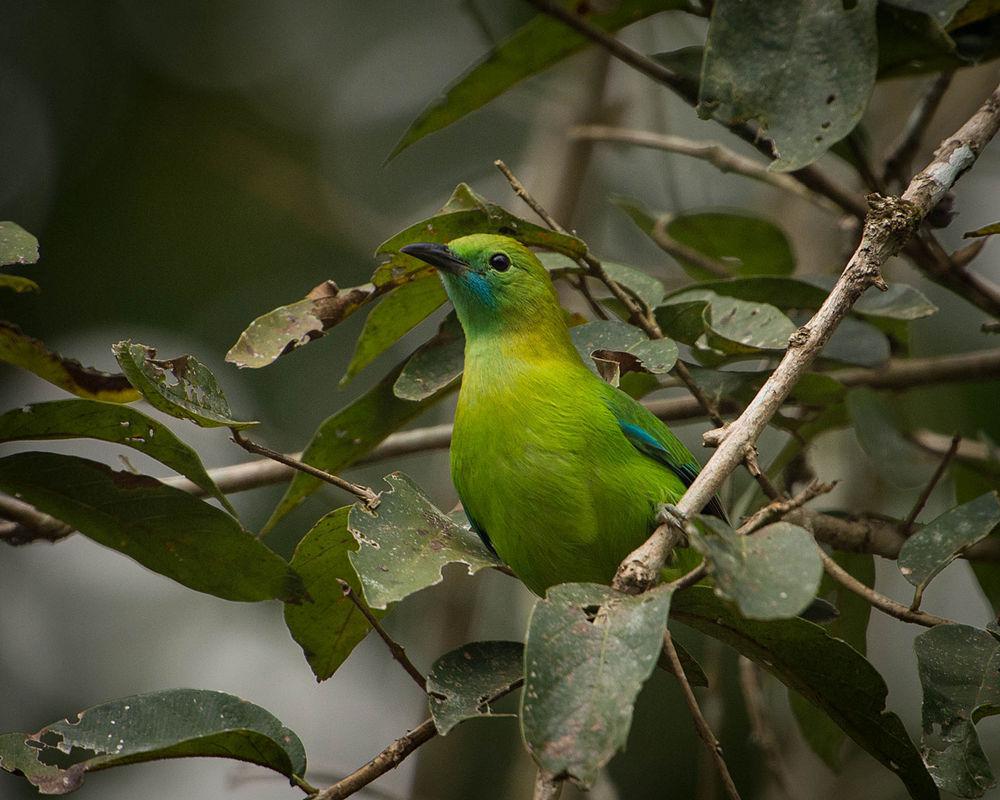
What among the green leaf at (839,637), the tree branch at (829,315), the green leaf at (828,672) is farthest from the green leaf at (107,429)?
the green leaf at (839,637)

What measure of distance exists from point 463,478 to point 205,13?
6.30 meters

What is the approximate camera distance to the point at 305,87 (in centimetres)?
834

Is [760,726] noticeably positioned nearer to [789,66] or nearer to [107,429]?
[789,66]

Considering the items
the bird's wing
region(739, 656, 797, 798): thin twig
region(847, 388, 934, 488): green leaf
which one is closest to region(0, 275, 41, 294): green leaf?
the bird's wing

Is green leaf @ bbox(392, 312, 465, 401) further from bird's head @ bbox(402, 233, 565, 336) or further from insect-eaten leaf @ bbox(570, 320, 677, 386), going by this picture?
insect-eaten leaf @ bbox(570, 320, 677, 386)

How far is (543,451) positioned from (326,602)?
2.18ft

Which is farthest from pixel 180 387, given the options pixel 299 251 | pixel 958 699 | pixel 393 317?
pixel 299 251

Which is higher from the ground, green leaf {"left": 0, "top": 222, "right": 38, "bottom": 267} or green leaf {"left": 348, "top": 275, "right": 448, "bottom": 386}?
green leaf {"left": 0, "top": 222, "right": 38, "bottom": 267}

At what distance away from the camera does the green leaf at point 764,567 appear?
5.34 feet

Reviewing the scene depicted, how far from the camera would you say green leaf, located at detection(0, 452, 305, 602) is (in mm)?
2426

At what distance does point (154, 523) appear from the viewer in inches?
97.4

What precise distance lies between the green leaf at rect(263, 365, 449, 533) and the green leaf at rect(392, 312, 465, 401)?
6cm

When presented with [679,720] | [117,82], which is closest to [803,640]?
[679,720]

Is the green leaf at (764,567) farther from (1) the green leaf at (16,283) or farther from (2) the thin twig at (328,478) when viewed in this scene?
(1) the green leaf at (16,283)
